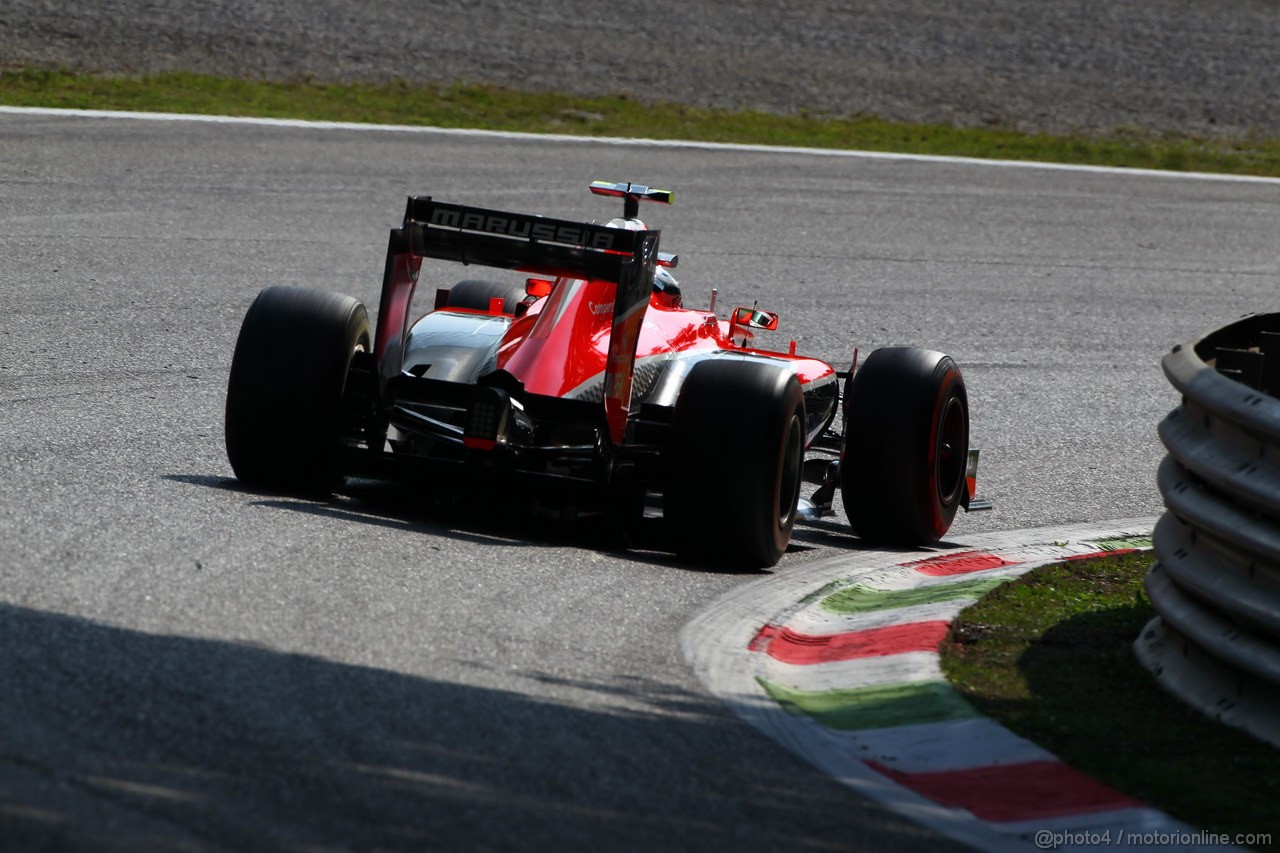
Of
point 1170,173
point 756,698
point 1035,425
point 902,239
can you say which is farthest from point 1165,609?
point 1170,173

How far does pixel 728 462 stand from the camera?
267 inches

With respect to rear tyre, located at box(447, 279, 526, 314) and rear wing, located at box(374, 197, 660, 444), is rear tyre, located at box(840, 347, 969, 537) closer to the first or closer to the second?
rear wing, located at box(374, 197, 660, 444)

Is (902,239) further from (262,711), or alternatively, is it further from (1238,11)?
(1238,11)

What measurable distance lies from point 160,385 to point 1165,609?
657 centimetres

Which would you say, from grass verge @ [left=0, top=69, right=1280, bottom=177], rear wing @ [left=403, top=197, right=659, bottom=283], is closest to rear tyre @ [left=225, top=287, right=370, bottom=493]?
rear wing @ [left=403, top=197, right=659, bottom=283]

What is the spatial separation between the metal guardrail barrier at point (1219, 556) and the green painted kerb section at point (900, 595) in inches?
37.7

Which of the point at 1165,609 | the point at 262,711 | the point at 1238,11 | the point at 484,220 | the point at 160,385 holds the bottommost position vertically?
the point at 160,385

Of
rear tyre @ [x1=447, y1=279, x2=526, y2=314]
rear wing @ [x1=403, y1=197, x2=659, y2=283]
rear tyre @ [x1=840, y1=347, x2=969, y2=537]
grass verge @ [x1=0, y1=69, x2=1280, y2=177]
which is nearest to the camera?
rear wing @ [x1=403, y1=197, x2=659, y2=283]

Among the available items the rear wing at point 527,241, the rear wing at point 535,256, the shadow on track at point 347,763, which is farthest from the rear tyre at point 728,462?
the shadow on track at point 347,763

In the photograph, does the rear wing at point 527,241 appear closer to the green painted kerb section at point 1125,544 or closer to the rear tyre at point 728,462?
the rear tyre at point 728,462

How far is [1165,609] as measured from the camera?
5258 mm

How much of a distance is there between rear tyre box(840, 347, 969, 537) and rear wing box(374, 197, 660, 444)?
129cm

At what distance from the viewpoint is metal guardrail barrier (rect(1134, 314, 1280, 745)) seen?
15.6ft

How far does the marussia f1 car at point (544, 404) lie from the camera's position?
682cm
